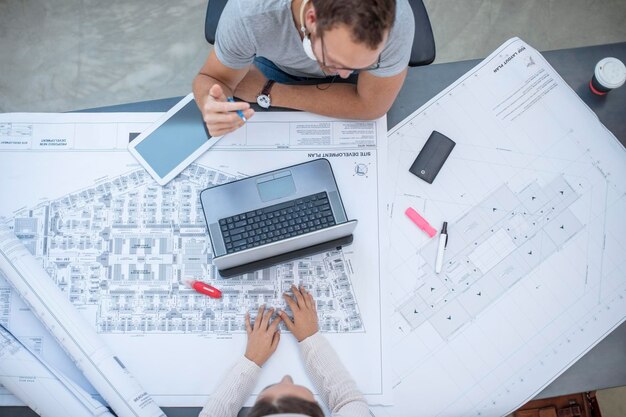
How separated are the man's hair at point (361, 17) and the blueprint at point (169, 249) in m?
0.40

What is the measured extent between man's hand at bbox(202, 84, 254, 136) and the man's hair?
296 mm

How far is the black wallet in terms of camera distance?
4.33 ft

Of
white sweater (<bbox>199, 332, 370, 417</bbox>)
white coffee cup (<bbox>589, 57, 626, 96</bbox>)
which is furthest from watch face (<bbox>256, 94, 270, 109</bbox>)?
white coffee cup (<bbox>589, 57, 626, 96</bbox>)

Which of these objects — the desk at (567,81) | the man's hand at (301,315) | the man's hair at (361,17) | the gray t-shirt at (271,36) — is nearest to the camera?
the man's hair at (361,17)

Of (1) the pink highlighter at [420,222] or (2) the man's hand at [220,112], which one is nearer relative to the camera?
(2) the man's hand at [220,112]

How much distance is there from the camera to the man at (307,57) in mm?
958

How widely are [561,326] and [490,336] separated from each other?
0.17 m

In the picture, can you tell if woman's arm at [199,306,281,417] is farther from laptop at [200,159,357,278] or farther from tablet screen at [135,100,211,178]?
tablet screen at [135,100,211,178]

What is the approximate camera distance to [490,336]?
4.17 feet

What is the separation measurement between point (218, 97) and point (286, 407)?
65 cm

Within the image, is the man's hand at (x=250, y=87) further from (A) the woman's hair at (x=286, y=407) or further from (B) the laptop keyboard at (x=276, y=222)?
(A) the woman's hair at (x=286, y=407)

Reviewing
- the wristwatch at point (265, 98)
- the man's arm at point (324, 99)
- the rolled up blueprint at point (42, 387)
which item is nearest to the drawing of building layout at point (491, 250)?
the man's arm at point (324, 99)

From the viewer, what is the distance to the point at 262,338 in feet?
4.05

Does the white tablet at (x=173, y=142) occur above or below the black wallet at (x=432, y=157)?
above
